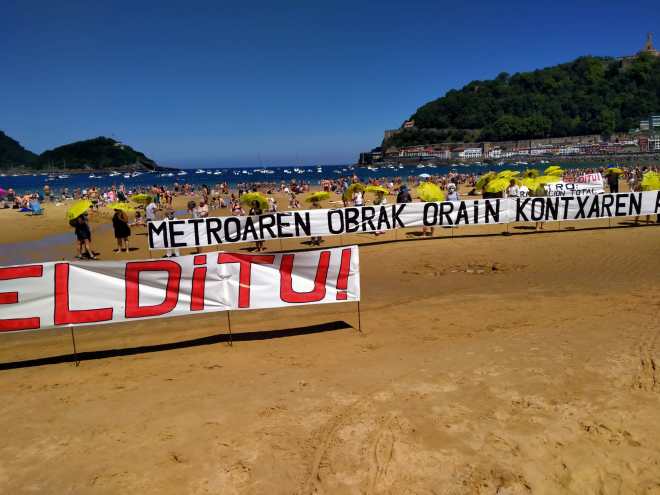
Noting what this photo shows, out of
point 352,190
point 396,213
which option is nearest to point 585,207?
point 396,213

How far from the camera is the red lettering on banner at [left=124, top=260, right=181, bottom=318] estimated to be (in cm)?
742

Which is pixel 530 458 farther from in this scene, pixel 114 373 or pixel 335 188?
pixel 335 188

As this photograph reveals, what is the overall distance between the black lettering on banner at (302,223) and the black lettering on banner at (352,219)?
4.63ft

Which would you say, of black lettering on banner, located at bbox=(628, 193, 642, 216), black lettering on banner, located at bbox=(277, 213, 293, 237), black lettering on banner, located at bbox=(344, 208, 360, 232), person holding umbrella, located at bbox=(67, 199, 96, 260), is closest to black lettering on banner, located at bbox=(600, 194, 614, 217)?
black lettering on banner, located at bbox=(628, 193, 642, 216)

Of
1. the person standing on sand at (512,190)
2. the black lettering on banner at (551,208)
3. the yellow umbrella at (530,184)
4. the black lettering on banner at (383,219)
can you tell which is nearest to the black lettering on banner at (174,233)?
the black lettering on banner at (383,219)

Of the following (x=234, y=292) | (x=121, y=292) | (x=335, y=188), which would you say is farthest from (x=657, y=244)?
(x=335, y=188)

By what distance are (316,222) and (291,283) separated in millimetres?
8473

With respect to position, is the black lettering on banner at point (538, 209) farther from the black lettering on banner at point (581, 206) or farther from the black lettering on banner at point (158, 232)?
the black lettering on banner at point (158, 232)

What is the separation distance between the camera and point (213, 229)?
50.8ft

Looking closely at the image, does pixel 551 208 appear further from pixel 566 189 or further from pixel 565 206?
pixel 566 189

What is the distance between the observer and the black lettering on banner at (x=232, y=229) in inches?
616

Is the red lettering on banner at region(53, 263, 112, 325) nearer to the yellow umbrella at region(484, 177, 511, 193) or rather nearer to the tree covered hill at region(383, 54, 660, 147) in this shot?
the yellow umbrella at region(484, 177, 511, 193)

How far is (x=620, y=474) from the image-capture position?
4.22 m

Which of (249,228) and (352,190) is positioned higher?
(352,190)
